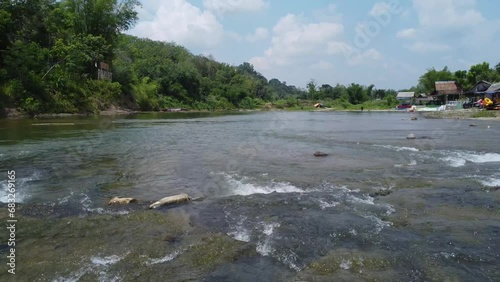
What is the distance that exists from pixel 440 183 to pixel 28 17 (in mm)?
46691

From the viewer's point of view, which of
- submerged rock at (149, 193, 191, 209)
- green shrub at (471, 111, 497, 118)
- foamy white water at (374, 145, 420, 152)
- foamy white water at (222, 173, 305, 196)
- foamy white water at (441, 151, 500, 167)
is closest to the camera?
submerged rock at (149, 193, 191, 209)

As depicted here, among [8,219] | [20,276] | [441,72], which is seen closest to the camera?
[20,276]

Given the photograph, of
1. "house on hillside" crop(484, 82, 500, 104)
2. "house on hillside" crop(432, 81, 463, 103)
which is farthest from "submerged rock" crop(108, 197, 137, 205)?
"house on hillside" crop(432, 81, 463, 103)

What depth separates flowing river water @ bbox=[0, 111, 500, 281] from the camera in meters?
4.96

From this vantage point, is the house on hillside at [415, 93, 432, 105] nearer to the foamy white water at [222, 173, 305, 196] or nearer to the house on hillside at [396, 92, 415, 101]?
the house on hillside at [396, 92, 415, 101]

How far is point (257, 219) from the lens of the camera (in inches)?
272

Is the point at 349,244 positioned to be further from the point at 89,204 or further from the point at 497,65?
the point at 497,65

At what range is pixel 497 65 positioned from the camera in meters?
69.2

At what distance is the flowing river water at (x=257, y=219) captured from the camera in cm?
496

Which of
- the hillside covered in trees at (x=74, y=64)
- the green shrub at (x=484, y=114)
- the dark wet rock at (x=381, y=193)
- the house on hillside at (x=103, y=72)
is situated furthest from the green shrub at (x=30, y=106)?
the green shrub at (x=484, y=114)

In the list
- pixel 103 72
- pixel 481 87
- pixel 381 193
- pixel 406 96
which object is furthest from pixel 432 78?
pixel 381 193

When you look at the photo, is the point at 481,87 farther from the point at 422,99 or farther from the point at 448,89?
the point at 422,99

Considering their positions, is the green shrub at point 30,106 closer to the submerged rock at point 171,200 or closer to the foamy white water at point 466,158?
the submerged rock at point 171,200

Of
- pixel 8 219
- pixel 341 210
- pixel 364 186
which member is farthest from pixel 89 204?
pixel 364 186
